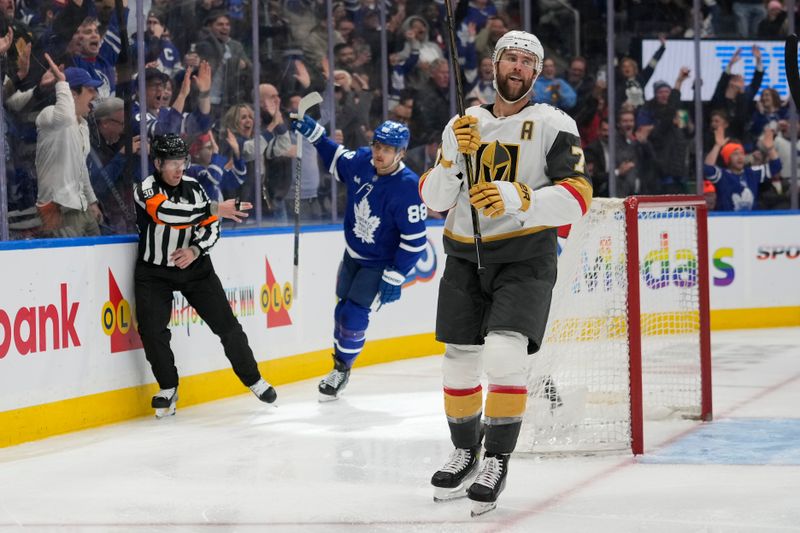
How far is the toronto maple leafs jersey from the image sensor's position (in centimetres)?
583

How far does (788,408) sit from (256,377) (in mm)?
2307

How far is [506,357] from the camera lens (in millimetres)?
3482

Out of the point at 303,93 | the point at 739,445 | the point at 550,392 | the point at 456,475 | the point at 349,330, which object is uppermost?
the point at 303,93

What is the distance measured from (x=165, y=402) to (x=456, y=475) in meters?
2.09

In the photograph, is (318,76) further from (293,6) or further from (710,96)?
(710,96)

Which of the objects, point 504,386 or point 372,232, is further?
point 372,232

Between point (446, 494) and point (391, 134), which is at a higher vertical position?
point (391, 134)

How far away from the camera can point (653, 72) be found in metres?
9.82

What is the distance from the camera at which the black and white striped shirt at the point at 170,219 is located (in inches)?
213

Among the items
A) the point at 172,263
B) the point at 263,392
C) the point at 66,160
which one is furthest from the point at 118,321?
the point at 66,160

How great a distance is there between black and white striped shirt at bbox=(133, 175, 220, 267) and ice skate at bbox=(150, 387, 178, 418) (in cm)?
54

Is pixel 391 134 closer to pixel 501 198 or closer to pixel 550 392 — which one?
pixel 550 392

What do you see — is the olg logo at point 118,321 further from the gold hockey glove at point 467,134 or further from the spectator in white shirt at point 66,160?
the gold hockey glove at point 467,134

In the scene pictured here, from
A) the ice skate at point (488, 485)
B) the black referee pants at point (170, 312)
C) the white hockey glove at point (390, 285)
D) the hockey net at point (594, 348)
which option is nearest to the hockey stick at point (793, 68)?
the hockey net at point (594, 348)
